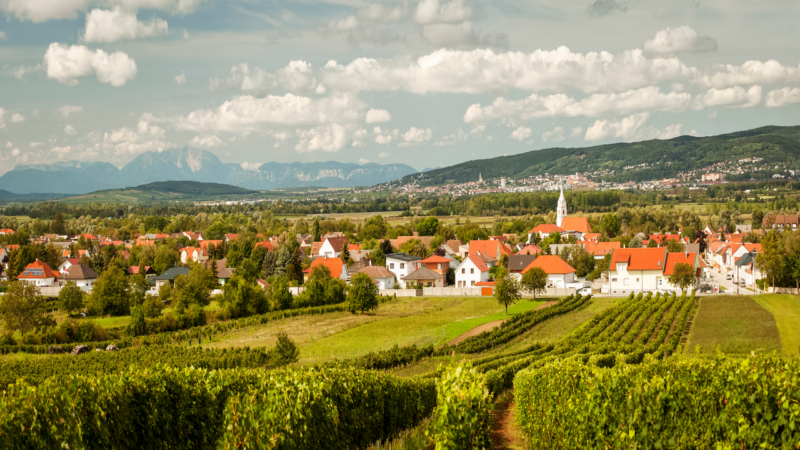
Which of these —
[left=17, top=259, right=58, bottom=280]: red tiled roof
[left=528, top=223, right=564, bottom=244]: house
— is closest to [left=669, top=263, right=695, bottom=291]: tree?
[left=528, top=223, right=564, bottom=244]: house

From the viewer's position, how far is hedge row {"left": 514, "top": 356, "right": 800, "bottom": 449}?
8.70m

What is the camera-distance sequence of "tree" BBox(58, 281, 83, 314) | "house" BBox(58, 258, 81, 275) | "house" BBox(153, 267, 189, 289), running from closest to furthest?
"tree" BBox(58, 281, 83, 314) → "house" BBox(153, 267, 189, 289) → "house" BBox(58, 258, 81, 275)

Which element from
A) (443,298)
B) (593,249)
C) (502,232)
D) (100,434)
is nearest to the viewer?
(100,434)

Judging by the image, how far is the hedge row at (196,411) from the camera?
9320 mm

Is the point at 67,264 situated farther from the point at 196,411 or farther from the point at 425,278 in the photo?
the point at 196,411

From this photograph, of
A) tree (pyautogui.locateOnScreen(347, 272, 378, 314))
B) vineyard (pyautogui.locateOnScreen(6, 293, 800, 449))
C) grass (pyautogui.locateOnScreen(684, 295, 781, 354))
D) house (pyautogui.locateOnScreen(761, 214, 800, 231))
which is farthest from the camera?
house (pyautogui.locateOnScreen(761, 214, 800, 231))

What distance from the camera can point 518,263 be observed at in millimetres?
72625

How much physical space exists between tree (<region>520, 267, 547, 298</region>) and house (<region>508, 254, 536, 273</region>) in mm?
13983

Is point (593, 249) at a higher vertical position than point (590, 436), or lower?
lower

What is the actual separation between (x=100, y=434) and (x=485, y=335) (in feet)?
97.0

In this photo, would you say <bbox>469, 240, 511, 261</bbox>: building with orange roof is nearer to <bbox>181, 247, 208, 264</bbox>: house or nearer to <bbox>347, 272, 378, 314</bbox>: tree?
<bbox>347, 272, 378, 314</bbox>: tree

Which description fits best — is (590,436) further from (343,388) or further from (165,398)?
(165,398)

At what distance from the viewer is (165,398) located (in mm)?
11586

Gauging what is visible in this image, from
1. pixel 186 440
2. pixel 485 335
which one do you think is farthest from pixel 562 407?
pixel 485 335
